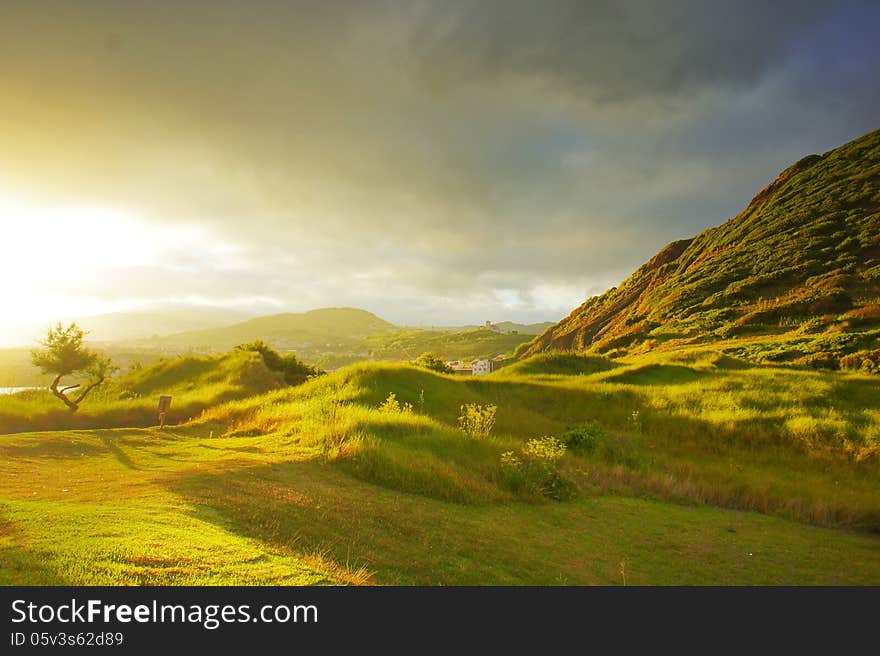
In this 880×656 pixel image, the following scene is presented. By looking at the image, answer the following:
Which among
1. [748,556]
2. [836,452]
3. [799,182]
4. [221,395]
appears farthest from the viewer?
[799,182]

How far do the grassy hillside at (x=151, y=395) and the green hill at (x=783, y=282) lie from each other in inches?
1551

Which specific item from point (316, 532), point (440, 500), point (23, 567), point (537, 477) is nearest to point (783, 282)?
point (537, 477)

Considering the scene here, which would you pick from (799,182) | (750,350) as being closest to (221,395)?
(750,350)

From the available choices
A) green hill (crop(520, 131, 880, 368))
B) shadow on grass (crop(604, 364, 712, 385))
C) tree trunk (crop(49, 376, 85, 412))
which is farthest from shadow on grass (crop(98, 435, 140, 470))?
green hill (crop(520, 131, 880, 368))

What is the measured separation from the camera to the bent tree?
69.5 feet

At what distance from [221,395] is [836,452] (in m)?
29.6

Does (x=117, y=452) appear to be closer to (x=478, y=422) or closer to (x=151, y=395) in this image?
(x=478, y=422)

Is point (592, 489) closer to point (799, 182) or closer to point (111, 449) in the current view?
point (111, 449)

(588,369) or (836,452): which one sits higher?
(588,369)

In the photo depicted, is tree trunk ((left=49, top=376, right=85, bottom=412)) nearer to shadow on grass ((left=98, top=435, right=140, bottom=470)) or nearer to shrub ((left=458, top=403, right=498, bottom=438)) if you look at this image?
shadow on grass ((left=98, top=435, right=140, bottom=470))

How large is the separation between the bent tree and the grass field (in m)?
7.96

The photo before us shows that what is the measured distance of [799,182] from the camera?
72562 millimetres

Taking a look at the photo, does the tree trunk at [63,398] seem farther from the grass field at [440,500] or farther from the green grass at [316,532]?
the green grass at [316,532]

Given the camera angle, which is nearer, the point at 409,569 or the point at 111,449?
the point at 409,569
